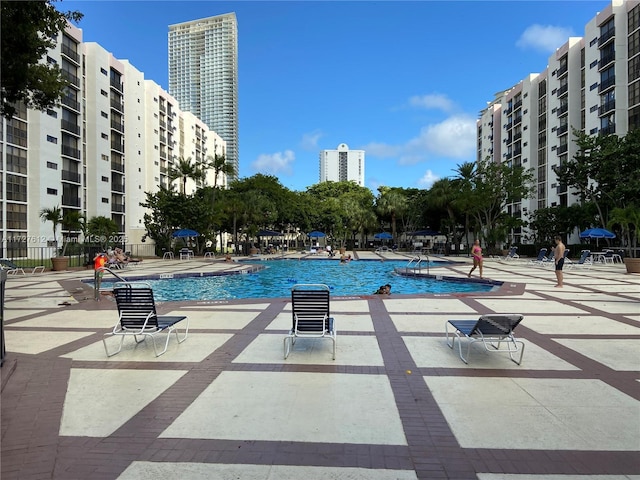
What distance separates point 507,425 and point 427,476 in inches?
49.7

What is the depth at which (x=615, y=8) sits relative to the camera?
135ft

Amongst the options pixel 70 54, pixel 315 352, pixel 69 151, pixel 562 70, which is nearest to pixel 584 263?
pixel 315 352

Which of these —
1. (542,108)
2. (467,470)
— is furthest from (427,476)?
(542,108)

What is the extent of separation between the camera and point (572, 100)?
163ft

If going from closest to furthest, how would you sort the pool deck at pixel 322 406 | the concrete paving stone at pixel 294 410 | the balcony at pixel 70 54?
the pool deck at pixel 322 406 < the concrete paving stone at pixel 294 410 < the balcony at pixel 70 54

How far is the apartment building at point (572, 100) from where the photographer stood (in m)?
40.6

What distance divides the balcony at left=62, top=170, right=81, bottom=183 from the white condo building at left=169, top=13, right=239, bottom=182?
89.3 metres

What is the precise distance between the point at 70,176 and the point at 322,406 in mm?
50473

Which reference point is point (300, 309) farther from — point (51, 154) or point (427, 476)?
point (51, 154)

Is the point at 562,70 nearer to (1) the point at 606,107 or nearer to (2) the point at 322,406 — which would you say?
(1) the point at 606,107

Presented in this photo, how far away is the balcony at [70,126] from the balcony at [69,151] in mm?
1772

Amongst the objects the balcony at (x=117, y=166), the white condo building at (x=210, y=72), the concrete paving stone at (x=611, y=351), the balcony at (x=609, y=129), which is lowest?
the concrete paving stone at (x=611, y=351)

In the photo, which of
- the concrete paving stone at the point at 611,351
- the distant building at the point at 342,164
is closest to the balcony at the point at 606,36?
the concrete paving stone at the point at 611,351

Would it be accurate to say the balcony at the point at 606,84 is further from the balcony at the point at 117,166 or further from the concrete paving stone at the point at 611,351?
the balcony at the point at 117,166
